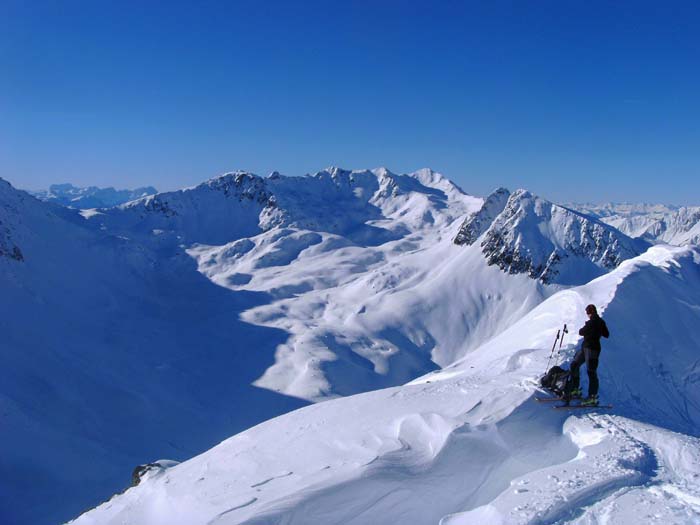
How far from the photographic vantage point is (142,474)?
1669 cm

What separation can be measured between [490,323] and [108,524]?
89040mm

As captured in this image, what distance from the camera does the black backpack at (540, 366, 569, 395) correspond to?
1355 cm

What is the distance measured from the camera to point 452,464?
11031mm

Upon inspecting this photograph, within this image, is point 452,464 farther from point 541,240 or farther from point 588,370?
point 541,240

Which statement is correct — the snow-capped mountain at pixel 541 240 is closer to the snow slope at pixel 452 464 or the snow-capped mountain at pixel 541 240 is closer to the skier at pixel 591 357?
the snow slope at pixel 452 464

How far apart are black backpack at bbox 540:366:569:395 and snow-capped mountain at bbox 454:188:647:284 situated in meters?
97.6

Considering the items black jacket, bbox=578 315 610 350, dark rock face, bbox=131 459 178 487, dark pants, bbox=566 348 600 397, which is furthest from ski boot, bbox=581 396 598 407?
dark rock face, bbox=131 459 178 487

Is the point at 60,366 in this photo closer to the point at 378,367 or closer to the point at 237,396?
the point at 237,396

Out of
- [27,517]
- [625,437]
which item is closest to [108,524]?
[625,437]

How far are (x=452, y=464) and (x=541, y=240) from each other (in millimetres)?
111186

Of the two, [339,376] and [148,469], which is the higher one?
[339,376]

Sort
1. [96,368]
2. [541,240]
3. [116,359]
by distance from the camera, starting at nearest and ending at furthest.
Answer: [96,368] < [116,359] < [541,240]

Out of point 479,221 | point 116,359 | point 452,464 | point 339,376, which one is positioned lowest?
point 452,464

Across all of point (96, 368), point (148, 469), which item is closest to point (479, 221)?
point (96, 368)
